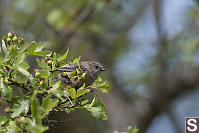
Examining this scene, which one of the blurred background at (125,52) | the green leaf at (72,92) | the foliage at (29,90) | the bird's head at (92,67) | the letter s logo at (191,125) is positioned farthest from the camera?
the blurred background at (125,52)

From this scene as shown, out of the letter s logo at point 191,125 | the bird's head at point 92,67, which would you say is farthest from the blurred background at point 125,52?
the letter s logo at point 191,125

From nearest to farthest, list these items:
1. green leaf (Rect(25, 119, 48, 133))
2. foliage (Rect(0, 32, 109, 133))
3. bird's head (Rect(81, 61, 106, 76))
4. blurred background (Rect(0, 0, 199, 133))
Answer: green leaf (Rect(25, 119, 48, 133)) → foliage (Rect(0, 32, 109, 133)) → bird's head (Rect(81, 61, 106, 76)) → blurred background (Rect(0, 0, 199, 133))

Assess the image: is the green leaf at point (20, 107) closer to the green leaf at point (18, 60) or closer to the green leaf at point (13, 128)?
the green leaf at point (13, 128)

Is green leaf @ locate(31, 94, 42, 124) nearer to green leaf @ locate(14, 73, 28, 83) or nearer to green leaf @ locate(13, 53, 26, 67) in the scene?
green leaf @ locate(14, 73, 28, 83)

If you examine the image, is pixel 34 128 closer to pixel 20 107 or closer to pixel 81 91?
pixel 20 107

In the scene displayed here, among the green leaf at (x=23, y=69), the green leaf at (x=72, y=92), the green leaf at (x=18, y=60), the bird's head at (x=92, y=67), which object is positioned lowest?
the green leaf at (x=72, y=92)

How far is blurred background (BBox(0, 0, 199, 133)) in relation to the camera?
855cm

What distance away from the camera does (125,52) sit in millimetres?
10688

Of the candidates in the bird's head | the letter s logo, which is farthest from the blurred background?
the letter s logo

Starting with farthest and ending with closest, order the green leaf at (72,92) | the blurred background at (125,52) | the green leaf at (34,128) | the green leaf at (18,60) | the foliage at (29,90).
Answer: the blurred background at (125,52) < the green leaf at (72,92) < the green leaf at (18,60) < the foliage at (29,90) < the green leaf at (34,128)

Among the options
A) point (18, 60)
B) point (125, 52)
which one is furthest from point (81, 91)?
point (125, 52)

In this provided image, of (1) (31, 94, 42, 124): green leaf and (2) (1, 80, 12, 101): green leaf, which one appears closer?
(1) (31, 94, 42, 124): green leaf

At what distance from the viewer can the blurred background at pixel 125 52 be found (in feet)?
28.0

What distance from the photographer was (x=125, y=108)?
954 cm
